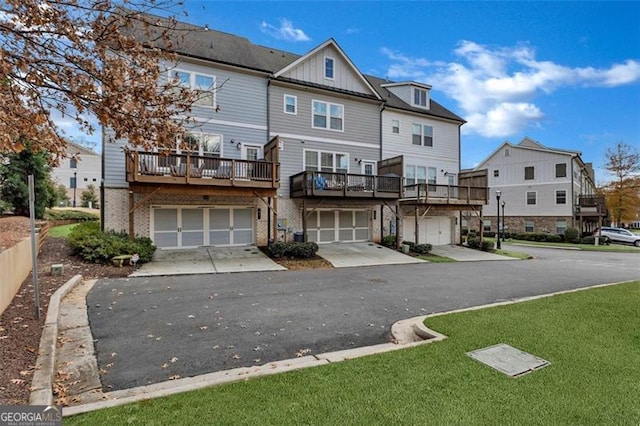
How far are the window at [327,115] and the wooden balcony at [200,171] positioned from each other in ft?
17.2

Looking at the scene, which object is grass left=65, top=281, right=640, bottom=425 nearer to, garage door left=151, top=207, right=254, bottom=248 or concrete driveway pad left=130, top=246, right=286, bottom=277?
concrete driveway pad left=130, top=246, right=286, bottom=277

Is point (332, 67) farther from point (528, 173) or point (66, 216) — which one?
point (528, 173)

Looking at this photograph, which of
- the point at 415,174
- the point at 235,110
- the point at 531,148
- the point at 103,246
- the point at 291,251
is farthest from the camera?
the point at 531,148

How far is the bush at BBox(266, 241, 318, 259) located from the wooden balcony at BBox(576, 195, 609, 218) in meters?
30.6

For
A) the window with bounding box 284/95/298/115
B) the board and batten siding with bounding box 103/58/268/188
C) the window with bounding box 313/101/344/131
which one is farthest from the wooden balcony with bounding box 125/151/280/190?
the window with bounding box 313/101/344/131

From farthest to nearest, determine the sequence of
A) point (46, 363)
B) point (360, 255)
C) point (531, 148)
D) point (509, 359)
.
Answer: point (531, 148)
point (360, 255)
point (509, 359)
point (46, 363)

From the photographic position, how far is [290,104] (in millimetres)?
17375

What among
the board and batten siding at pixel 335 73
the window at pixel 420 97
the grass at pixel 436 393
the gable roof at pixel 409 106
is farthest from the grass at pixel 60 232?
the window at pixel 420 97

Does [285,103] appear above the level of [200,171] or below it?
above

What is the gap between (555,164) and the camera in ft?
103

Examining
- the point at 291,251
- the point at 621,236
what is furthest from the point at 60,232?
the point at 621,236

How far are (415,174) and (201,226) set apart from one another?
13.5 m

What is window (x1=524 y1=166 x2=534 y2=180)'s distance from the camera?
3313cm

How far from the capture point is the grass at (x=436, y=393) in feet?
9.77
